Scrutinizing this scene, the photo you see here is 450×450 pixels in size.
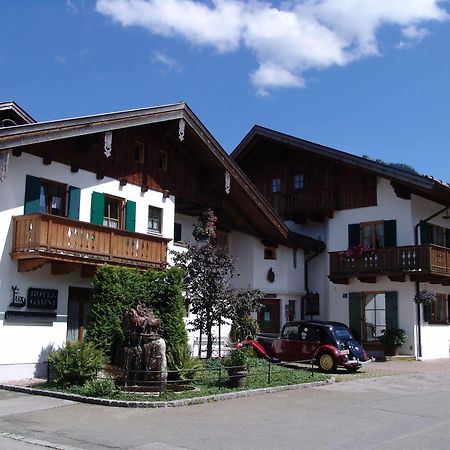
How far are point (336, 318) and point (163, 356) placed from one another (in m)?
17.0

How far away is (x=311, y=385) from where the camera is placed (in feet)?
53.7

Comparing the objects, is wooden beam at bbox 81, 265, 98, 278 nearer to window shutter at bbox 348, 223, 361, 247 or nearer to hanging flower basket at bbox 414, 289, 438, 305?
window shutter at bbox 348, 223, 361, 247

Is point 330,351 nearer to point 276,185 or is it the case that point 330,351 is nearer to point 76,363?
point 76,363

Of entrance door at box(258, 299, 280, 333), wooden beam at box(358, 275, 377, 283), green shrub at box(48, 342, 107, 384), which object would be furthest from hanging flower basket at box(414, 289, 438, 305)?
green shrub at box(48, 342, 107, 384)

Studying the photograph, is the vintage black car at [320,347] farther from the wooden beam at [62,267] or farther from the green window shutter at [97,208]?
the green window shutter at [97,208]

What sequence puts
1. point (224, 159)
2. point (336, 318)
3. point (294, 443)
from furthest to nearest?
point (336, 318) < point (224, 159) < point (294, 443)

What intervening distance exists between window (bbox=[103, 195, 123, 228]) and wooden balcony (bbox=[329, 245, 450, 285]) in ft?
39.3

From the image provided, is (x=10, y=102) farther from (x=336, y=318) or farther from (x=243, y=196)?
(x=336, y=318)

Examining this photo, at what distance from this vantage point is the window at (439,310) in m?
28.9

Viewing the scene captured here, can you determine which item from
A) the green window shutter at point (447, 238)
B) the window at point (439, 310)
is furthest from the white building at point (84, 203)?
the green window shutter at point (447, 238)

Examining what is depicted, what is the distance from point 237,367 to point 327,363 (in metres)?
5.61

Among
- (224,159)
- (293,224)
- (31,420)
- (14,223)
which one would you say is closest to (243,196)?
(224,159)

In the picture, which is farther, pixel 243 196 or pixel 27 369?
pixel 243 196

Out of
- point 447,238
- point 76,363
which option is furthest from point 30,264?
point 447,238
